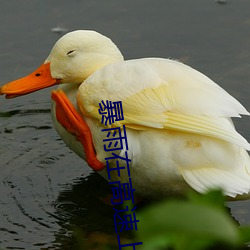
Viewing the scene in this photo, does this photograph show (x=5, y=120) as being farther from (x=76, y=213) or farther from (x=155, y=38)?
(x=155, y=38)

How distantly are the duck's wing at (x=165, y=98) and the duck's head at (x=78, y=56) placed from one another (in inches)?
14.6

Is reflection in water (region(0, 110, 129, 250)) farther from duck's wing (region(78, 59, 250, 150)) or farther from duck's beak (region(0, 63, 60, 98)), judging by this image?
duck's wing (region(78, 59, 250, 150))

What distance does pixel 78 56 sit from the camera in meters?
4.15

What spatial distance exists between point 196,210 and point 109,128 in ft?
10.3

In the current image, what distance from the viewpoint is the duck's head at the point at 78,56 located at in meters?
4.10

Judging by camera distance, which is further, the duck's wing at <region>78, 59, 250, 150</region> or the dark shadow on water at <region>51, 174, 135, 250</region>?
the dark shadow on water at <region>51, 174, 135, 250</region>

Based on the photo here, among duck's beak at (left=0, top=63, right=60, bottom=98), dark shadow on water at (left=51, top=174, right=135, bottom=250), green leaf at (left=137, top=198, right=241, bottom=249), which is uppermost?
duck's beak at (left=0, top=63, right=60, bottom=98)

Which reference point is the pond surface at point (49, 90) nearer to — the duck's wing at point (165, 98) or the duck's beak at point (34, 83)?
the duck's beak at point (34, 83)

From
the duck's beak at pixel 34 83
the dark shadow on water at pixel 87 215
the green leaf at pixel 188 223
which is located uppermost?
the duck's beak at pixel 34 83

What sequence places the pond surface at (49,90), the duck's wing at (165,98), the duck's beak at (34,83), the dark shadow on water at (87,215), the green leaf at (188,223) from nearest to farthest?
the green leaf at (188,223) → the duck's wing at (165,98) → the dark shadow on water at (87,215) → the pond surface at (49,90) → the duck's beak at (34,83)

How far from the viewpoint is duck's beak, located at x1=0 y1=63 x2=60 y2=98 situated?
14.1 feet

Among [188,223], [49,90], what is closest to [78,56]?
[49,90]

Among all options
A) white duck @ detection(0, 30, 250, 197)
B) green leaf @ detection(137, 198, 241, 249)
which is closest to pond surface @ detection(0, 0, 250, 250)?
white duck @ detection(0, 30, 250, 197)

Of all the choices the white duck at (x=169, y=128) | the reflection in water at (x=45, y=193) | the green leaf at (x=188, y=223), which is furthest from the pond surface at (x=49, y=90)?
the green leaf at (x=188, y=223)
